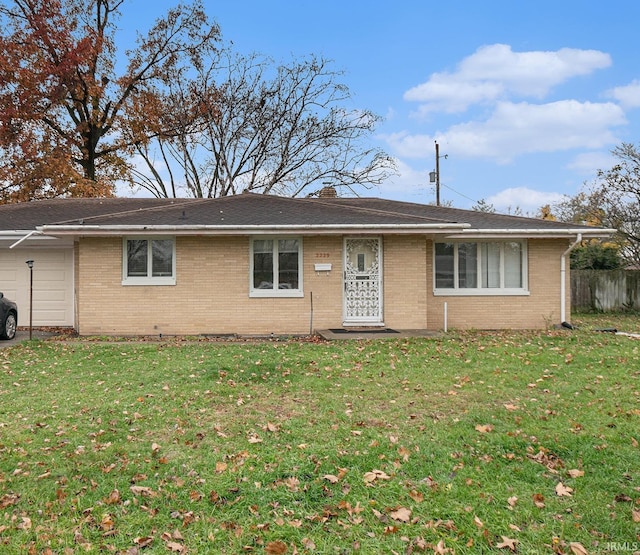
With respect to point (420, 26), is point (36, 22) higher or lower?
higher

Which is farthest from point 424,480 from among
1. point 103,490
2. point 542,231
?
point 542,231

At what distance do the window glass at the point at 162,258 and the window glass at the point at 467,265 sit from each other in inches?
301

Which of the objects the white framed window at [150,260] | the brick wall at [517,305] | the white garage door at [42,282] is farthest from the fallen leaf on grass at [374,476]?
the white garage door at [42,282]

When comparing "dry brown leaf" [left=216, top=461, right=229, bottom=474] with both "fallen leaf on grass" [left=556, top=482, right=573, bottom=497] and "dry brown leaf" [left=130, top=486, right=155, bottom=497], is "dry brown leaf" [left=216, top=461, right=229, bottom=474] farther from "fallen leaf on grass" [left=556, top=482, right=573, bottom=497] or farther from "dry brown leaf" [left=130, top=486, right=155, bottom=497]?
"fallen leaf on grass" [left=556, top=482, right=573, bottom=497]

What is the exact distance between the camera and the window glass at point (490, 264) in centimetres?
1346

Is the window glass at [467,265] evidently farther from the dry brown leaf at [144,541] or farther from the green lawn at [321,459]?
the dry brown leaf at [144,541]

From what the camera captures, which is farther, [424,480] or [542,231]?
[542,231]

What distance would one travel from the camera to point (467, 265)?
44.3ft

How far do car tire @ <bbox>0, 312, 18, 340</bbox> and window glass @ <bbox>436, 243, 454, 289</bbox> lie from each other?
34.9ft

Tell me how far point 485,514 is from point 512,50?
16.1 meters

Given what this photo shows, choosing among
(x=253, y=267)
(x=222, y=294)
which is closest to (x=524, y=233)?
(x=253, y=267)

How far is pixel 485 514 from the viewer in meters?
3.34

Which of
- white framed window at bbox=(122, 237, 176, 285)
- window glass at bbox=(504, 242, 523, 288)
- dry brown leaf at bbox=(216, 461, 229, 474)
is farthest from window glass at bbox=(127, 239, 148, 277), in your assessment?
window glass at bbox=(504, 242, 523, 288)

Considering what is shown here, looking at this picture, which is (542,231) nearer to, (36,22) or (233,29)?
(233,29)
